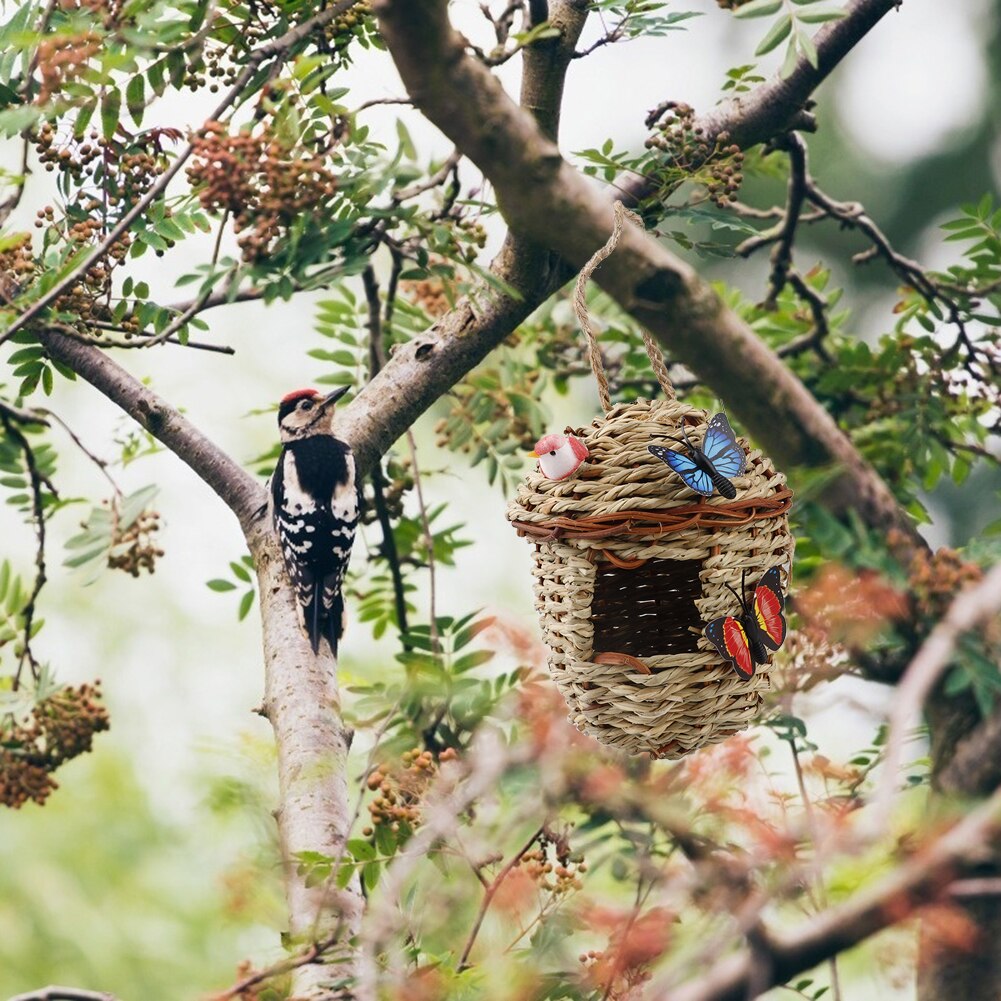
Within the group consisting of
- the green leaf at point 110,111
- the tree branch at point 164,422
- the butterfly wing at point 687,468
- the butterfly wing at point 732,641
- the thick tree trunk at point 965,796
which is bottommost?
the thick tree trunk at point 965,796

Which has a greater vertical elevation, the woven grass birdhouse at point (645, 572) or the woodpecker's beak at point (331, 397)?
the woodpecker's beak at point (331, 397)

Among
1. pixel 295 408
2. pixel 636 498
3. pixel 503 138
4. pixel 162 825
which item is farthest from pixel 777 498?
pixel 162 825

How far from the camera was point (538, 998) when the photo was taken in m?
1.29

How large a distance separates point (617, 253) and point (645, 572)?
0.42 metres

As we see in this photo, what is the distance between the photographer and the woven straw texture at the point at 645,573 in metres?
1.28

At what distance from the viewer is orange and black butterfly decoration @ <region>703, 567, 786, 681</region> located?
130cm

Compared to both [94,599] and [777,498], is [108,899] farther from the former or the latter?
[777,498]

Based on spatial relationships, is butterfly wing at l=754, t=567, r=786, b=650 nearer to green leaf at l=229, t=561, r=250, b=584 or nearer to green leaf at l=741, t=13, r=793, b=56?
green leaf at l=741, t=13, r=793, b=56

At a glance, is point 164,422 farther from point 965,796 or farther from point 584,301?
point 965,796

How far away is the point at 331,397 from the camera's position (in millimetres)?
1843

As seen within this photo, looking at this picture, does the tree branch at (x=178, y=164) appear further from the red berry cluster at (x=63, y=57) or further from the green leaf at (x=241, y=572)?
the green leaf at (x=241, y=572)

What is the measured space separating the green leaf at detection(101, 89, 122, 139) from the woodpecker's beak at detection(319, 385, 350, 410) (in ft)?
1.54

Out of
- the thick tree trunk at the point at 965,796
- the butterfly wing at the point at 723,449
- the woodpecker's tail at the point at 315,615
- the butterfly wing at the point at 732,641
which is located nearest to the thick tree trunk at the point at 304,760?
the woodpecker's tail at the point at 315,615

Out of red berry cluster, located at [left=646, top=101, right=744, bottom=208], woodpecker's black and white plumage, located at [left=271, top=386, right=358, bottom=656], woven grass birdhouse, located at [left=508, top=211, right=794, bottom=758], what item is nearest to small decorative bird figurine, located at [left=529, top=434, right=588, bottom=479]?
woven grass birdhouse, located at [left=508, top=211, right=794, bottom=758]
